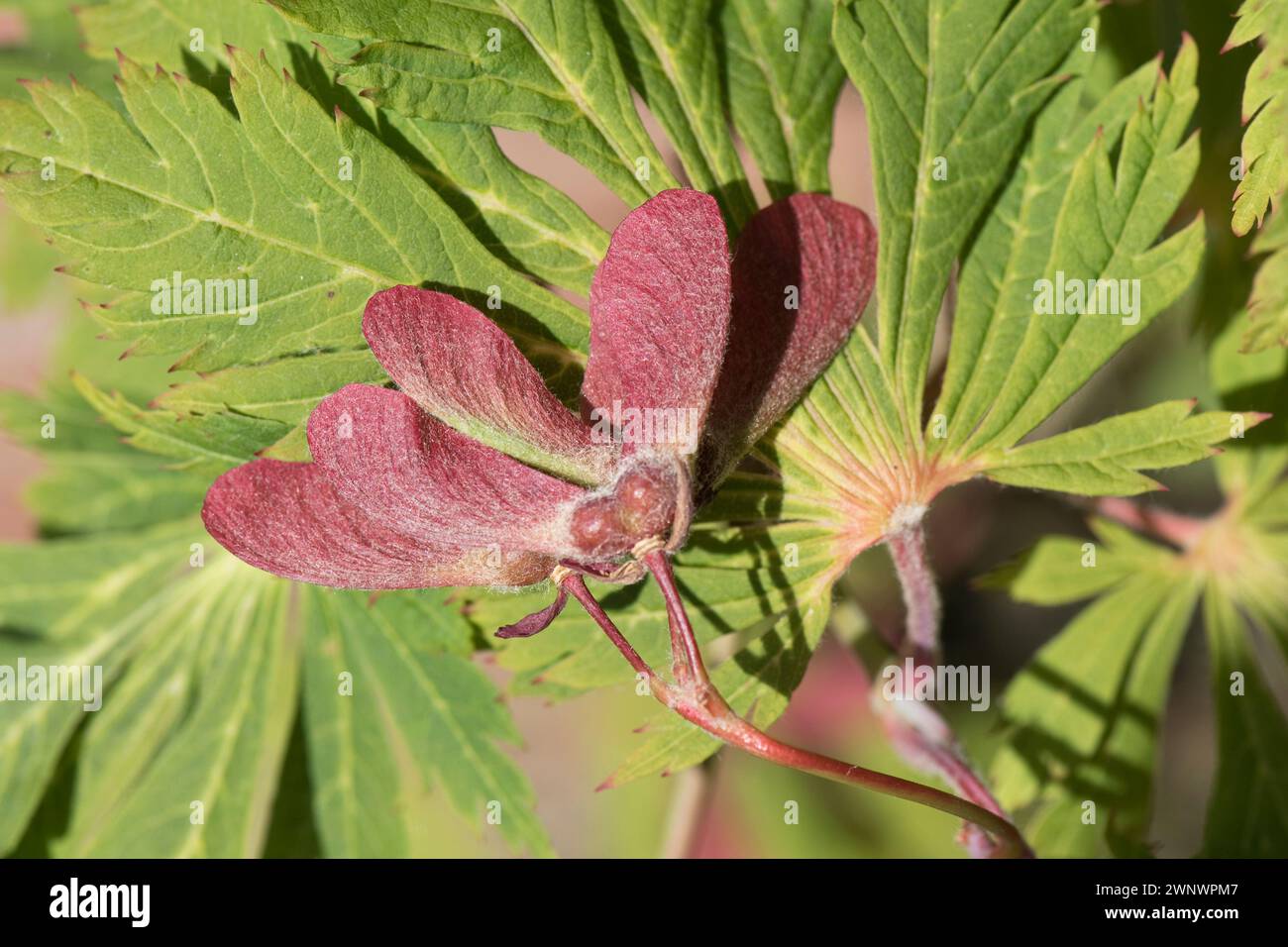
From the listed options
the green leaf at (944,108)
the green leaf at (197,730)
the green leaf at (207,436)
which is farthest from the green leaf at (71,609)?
the green leaf at (944,108)

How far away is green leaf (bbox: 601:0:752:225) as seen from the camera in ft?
3.44

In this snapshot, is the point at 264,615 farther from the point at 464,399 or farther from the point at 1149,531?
the point at 1149,531

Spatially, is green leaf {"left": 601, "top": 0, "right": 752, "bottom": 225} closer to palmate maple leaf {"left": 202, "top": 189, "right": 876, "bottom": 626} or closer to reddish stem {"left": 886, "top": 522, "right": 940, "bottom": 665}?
palmate maple leaf {"left": 202, "top": 189, "right": 876, "bottom": 626}

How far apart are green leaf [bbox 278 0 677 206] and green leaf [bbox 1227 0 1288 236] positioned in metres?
0.51

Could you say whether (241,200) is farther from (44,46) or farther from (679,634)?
(44,46)

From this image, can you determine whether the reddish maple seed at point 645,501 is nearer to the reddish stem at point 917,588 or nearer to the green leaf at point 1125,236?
the reddish stem at point 917,588

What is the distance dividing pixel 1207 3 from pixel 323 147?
3.99 feet

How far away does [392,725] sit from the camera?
1.50m

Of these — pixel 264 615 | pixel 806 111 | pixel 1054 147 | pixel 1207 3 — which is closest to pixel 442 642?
pixel 264 615

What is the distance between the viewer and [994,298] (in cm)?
115

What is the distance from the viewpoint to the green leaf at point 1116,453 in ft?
3.68

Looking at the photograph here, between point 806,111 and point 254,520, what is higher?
point 806,111

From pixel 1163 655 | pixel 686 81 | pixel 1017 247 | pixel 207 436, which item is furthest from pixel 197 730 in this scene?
pixel 1163 655

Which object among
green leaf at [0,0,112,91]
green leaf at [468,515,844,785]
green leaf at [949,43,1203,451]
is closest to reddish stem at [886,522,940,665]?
green leaf at [468,515,844,785]
